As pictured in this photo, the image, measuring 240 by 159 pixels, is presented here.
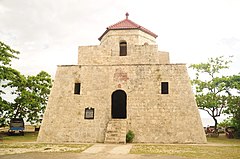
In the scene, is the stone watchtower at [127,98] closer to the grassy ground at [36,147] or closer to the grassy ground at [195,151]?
the grassy ground at [36,147]

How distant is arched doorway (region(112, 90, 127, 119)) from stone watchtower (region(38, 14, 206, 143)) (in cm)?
322

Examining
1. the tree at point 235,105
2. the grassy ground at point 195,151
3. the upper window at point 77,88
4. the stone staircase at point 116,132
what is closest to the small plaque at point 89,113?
the stone staircase at point 116,132

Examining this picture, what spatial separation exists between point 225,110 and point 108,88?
39.3ft

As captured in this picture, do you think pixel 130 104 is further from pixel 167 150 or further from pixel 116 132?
pixel 167 150

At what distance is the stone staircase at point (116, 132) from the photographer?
14.2m

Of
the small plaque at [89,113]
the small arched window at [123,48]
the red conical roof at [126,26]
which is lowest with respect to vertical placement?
the small plaque at [89,113]

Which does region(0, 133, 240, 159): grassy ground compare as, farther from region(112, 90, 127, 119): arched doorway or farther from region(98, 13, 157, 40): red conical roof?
region(98, 13, 157, 40): red conical roof

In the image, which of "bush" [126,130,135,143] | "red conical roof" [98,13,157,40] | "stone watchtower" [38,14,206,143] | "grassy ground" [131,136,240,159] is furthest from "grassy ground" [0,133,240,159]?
"red conical roof" [98,13,157,40]

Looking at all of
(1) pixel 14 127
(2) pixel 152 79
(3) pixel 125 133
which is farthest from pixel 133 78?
(1) pixel 14 127

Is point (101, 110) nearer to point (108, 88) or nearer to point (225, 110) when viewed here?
point (108, 88)

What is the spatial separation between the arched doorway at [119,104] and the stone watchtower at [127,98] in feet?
10.6

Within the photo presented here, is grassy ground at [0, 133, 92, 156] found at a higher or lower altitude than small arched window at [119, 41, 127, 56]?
lower

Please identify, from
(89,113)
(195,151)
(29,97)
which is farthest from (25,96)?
(195,151)

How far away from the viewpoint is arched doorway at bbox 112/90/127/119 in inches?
758
